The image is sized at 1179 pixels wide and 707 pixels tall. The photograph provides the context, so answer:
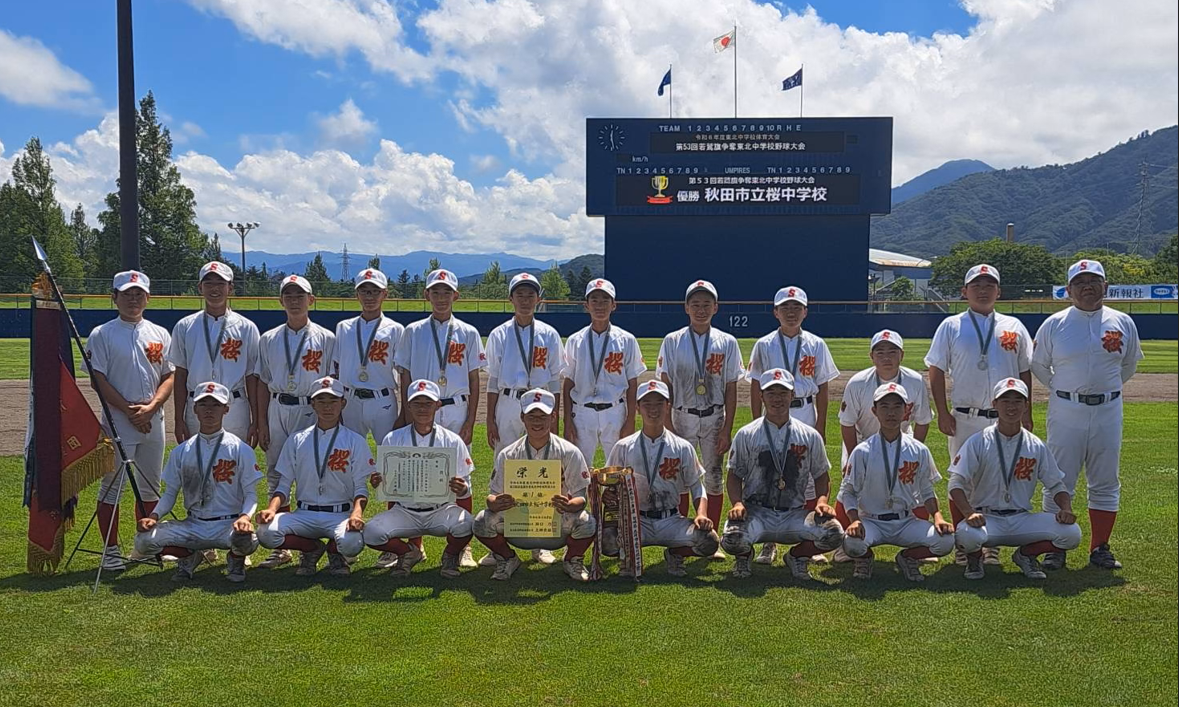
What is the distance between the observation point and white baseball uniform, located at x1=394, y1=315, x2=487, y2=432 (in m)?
6.30

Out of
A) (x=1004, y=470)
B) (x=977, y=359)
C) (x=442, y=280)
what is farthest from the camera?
(x=442, y=280)

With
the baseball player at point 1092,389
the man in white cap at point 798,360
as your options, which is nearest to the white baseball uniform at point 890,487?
the man in white cap at point 798,360

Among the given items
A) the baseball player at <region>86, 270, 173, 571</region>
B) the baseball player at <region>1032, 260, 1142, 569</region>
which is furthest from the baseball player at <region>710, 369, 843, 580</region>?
the baseball player at <region>86, 270, 173, 571</region>

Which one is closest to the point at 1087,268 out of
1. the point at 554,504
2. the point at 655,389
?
the point at 655,389

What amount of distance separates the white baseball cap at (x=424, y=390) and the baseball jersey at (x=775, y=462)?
6.56 ft

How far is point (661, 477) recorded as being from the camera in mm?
5820

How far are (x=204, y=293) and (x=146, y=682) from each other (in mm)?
2951

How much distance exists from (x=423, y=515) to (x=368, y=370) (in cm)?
122

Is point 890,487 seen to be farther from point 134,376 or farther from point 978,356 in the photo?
point 134,376

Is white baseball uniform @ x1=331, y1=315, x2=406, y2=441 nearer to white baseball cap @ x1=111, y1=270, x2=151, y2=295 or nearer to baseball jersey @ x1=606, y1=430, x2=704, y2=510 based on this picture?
white baseball cap @ x1=111, y1=270, x2=151, y2=295

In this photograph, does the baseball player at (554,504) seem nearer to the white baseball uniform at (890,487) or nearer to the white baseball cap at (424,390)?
the white baseball cap at (424,390)

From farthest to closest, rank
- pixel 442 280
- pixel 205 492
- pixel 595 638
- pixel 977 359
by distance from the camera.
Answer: pixel 442 280 < pixel 977 359 < pixel 205 492 < pixel 595 638

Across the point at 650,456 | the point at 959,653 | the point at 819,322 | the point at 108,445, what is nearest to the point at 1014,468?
the point at 959,653

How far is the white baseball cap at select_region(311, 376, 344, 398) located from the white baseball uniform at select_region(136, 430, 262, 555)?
2.09ft
